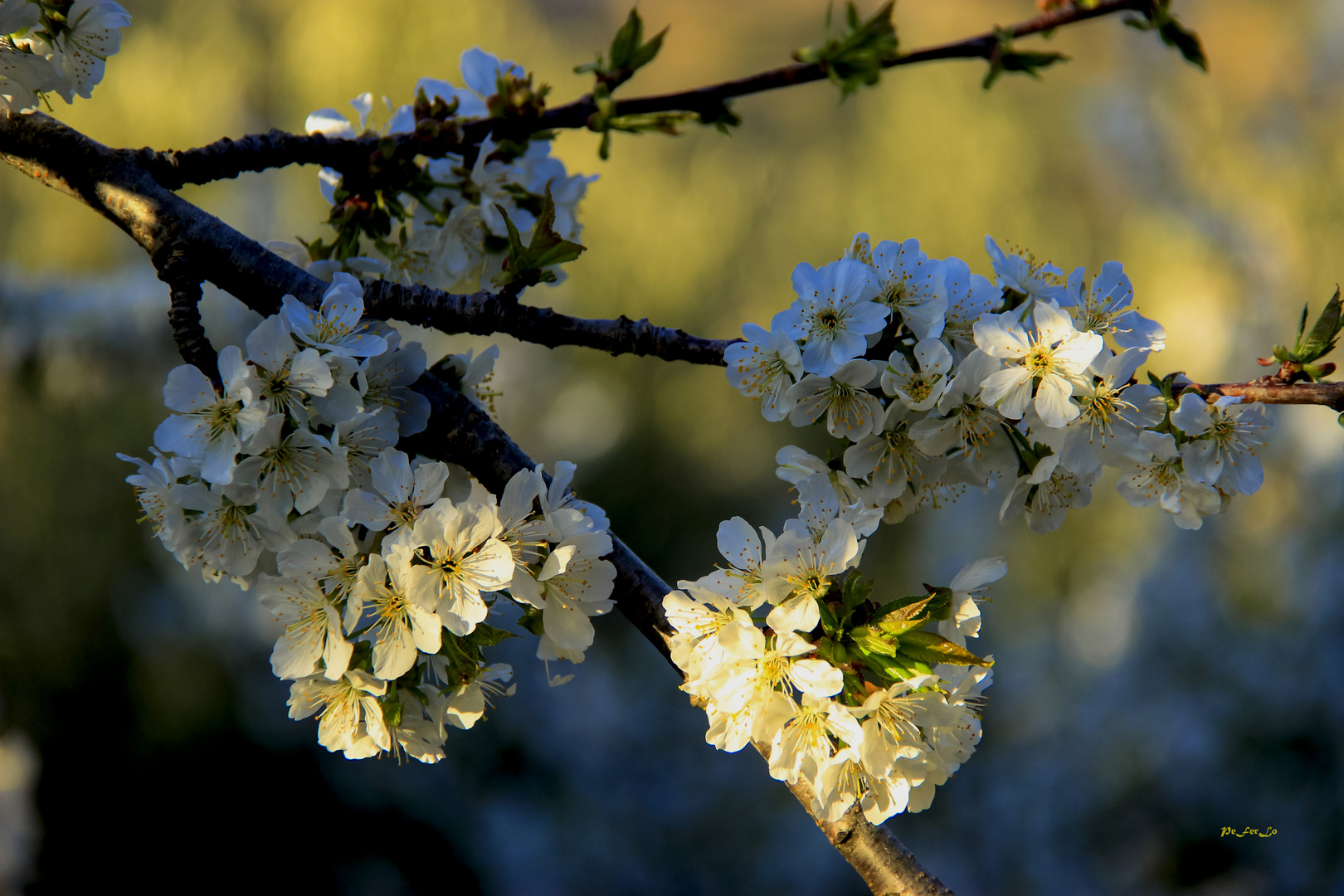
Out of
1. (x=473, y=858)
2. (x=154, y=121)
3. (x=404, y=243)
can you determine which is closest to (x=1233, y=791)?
(x=473, y=858)

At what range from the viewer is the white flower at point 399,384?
0.52 m

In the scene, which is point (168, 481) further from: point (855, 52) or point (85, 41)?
point (855, 52)

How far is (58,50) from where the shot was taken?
0.59m

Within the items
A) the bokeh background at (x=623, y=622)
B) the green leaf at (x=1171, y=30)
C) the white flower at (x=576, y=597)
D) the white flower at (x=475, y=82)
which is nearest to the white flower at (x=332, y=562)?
the white flower at (x=576, y=597)

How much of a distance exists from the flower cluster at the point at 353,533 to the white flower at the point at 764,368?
4.9 inches

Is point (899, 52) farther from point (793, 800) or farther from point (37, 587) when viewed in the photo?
point (37, 587)

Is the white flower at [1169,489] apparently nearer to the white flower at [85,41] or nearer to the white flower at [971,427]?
the white flower at [971,427]

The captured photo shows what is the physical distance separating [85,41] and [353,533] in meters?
0.41

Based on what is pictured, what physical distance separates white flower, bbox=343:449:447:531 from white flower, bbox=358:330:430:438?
5cm


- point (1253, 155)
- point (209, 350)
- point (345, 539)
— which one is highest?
point (209, 350)

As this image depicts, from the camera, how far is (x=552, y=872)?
2619 millimetres

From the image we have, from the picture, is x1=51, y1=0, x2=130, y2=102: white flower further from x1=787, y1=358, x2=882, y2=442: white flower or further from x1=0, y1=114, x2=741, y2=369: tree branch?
x1=787, y1=358, x2=882, y2=442: white flower

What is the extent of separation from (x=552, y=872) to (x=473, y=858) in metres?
0.25
